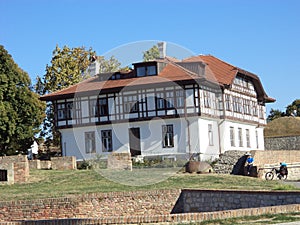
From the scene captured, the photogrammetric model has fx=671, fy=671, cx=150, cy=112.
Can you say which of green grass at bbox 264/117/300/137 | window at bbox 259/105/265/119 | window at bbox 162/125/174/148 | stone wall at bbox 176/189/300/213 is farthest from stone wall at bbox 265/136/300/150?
stone wall at bbox 176/189/300/213

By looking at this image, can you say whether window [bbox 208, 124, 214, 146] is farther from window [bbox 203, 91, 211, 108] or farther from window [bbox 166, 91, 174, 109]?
window [bbox 166, 91, 174, 109]

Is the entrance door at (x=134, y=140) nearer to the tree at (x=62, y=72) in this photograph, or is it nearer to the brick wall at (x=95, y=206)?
the tree at (x=62, y=72)

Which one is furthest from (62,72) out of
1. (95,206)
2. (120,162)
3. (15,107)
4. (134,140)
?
(95,206)

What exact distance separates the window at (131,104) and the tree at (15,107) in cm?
1077

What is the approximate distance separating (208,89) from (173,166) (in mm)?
9906

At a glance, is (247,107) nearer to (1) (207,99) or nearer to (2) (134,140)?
(1) (207,99)

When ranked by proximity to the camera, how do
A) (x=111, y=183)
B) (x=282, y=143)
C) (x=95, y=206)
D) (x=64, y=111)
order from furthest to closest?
(x=282, y=143), (x=64, y=111), (x=111, y=183), (x=95, y=206)

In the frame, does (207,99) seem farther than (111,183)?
Yes

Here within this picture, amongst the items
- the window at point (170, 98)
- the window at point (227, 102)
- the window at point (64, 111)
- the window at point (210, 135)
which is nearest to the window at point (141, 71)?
the window at point (170, 98)

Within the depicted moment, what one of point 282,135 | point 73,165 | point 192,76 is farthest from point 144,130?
point 282,135

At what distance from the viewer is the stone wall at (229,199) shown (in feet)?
71.9

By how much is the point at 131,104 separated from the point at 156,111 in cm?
206

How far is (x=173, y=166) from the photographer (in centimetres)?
4188

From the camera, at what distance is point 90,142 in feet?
168
